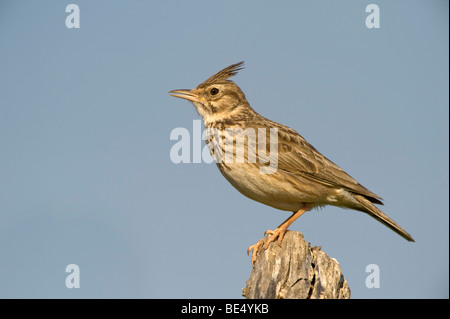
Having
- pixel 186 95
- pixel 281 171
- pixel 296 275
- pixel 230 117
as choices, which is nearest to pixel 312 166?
pixel 281 171

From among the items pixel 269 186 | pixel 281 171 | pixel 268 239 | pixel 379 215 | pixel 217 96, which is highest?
pixel 217 96

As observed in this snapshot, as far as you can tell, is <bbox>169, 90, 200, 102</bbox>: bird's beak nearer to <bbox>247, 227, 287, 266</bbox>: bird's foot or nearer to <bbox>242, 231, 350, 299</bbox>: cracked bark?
<bbox>247, 227, 287, 266</bbox>: bird's foot

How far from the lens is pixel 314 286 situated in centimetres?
630

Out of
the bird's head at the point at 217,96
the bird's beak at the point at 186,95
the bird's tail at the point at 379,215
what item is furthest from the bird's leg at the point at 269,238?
the bird's beak at the point at 186,95

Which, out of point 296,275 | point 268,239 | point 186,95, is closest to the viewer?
point 296,275

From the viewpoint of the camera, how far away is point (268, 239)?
7.34 m

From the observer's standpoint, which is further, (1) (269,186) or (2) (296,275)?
(1) (269,186)

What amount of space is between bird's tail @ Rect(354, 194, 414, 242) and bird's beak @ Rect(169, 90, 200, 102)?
319cm

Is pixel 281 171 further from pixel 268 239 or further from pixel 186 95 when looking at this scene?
pixel 186 95

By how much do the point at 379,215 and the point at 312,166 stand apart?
126cm

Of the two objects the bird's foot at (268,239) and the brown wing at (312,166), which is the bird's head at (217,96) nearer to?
the brown wing at (312,166)

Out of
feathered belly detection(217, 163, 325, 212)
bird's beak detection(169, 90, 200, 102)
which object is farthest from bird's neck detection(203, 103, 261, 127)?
feathered belly detection(217, 163, 325, 212)

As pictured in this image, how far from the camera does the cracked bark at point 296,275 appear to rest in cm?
617
